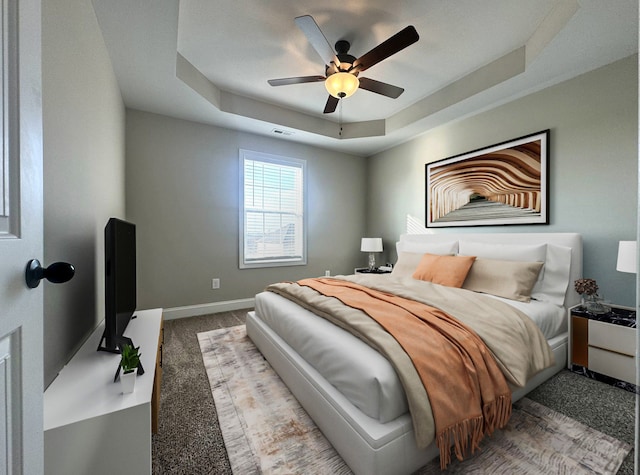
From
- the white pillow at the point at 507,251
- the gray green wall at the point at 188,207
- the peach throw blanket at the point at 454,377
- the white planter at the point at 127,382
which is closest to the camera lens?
the white planter at the point at 127,382

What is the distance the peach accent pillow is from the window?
6.73 ft

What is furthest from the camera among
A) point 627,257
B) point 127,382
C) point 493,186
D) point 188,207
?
point 188,207

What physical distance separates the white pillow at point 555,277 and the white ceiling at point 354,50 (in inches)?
65.1

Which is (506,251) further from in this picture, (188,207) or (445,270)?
(188,207)

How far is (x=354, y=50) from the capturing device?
2.49 metres

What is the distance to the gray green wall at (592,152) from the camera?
2.17 metres

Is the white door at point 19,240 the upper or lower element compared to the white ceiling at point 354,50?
lower

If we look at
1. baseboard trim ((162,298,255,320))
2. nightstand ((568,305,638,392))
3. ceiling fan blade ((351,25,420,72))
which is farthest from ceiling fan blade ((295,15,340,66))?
baseboard trim ((162,298,255,320))

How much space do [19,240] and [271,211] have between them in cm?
354

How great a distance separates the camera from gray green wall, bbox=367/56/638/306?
85.5 inches

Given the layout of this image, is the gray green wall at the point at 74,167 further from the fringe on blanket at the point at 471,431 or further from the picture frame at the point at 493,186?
the picture frame at the point at 493,186

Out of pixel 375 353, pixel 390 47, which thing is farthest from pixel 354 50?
pixel 375 353

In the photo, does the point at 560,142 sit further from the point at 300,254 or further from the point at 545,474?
the point at 300,254

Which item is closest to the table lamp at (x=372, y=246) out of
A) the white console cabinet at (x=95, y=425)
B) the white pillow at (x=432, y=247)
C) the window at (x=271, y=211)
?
the white pillow at (x=432, y=247)
